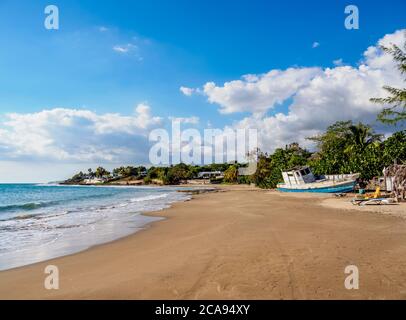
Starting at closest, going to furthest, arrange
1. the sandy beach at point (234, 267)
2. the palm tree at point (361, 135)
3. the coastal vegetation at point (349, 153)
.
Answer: the sandy beach at point (234, 267), the coastal vegetation at point (349, 153), the palm tree at point (361, 135)

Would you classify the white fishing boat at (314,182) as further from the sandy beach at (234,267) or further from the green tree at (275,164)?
the sandy beach at (234,267)

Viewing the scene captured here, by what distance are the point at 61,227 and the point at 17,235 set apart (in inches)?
84.5

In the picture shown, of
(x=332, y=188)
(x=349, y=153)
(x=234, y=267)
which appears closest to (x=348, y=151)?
(x=349, y=153)

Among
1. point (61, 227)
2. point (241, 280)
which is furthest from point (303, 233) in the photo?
point (61, 227)

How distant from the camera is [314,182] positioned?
107 feet

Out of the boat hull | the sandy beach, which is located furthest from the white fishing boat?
the sandy beach

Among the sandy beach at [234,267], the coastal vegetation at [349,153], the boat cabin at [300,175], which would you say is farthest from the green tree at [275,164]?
the sandy beach at [234,267]

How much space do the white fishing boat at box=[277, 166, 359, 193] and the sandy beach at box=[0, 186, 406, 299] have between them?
1924 cm

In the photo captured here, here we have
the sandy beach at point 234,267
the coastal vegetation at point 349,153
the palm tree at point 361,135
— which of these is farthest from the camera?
the palm tree at point 361,135

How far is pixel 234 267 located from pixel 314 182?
2914 centimetres

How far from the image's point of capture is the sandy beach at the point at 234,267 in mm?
5090

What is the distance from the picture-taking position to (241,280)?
5.56m

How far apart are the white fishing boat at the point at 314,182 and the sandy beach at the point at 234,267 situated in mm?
19236

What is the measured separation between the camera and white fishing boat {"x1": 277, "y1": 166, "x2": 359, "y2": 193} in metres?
28.7
